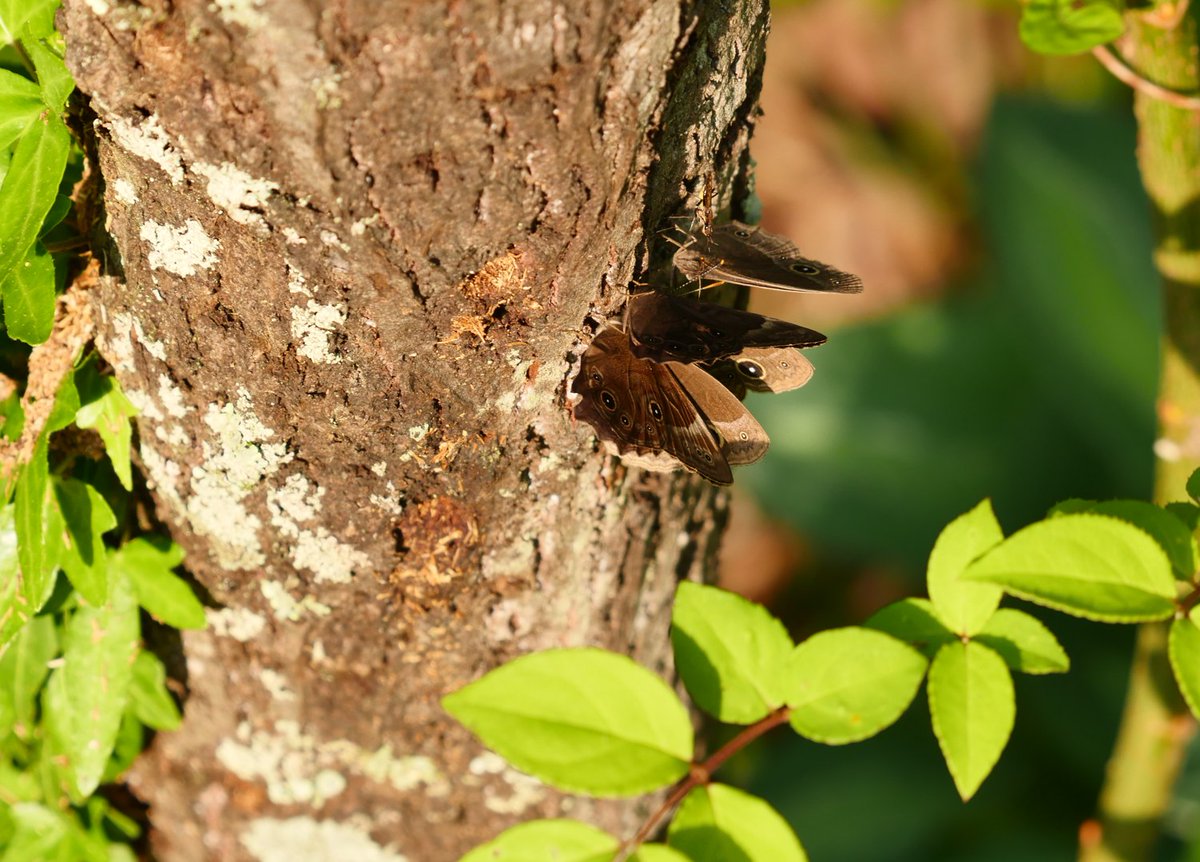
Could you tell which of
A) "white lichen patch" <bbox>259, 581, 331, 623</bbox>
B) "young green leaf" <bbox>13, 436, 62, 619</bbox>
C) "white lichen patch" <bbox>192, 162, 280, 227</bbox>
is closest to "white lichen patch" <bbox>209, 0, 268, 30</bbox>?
"white lichen patch" <bbox>192, 162, 280, 227</bbox>

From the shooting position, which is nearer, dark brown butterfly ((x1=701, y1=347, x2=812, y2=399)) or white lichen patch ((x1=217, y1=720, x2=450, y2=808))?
dark brown butterfly ((x1=701, y1=347, x2=812, y2=399))

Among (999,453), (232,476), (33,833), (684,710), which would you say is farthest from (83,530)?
(999,453)

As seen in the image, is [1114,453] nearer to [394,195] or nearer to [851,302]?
[851,302]

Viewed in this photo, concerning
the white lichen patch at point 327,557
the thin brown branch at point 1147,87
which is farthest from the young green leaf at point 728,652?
the thin brown branch at point 1147,87

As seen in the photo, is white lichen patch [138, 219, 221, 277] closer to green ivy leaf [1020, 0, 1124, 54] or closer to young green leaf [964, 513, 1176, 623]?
young green leaf [964, 513, 1176, 623]

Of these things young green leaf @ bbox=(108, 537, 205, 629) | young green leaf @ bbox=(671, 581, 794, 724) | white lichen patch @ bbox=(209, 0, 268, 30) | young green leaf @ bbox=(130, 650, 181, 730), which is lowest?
young green leaf @ bbox=(130, 650, 181, 730)

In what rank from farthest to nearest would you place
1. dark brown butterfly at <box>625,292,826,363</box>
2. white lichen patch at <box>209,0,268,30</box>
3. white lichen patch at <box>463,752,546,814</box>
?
white lichen patch at <box>463,752,546,814</box>, dark brown butterfly at <box>625,292,826,363</box>, white lichen patch at <box>209,0,268,30</box>

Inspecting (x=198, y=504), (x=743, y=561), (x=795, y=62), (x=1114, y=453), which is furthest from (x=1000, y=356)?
(x=198, y=504)
